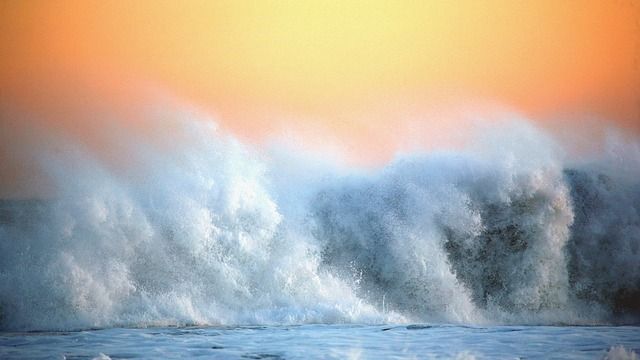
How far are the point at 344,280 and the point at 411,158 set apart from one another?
10.8ft

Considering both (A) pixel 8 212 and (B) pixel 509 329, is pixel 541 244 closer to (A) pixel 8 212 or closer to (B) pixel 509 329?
(B) pixel 509 329

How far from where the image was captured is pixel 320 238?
41.3ft

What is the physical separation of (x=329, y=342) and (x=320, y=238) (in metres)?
4.32

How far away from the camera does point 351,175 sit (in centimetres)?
1384

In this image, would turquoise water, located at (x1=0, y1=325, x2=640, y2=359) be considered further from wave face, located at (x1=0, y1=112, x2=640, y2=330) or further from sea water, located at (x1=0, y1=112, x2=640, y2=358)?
wave face, located at (x1=0, y1=112, x2=640, y2=330)

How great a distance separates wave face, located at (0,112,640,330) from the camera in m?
11.0

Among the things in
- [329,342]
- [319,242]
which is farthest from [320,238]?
[329,342]

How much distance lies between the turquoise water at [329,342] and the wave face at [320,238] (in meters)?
1.08

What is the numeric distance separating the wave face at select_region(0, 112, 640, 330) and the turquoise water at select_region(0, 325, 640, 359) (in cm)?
108

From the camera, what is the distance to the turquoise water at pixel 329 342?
7598mm

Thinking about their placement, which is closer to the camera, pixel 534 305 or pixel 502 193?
pixel 534 305

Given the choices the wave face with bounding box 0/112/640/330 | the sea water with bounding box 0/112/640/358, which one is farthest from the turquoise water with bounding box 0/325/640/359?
the wave face with bounding box 0/112/640/330

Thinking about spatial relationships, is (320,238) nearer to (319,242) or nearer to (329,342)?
(319,242)

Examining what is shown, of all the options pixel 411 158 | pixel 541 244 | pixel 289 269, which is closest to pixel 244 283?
pixel 289 269
